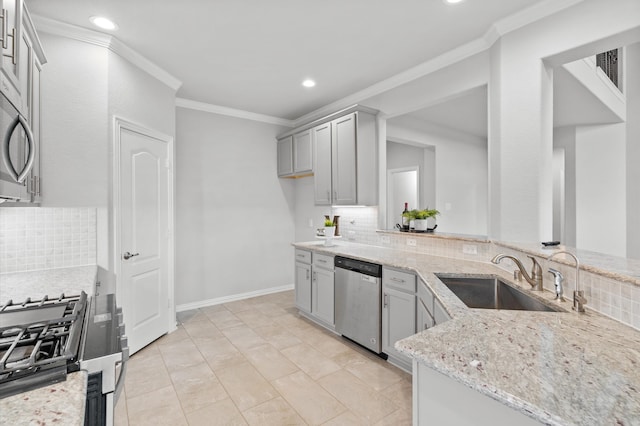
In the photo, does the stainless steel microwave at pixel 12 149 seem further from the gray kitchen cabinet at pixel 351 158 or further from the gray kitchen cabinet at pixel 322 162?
the gray kitchen cabinet at pixel 322 162

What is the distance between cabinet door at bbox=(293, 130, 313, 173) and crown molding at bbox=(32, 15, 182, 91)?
1.93 metres

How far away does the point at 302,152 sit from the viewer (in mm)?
4430

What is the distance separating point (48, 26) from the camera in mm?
2365

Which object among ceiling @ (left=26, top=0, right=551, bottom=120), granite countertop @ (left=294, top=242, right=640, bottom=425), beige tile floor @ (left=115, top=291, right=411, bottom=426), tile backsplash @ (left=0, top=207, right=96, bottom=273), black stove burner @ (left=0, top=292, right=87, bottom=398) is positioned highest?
ceiling @ (left=26, top=0, right=551, bottom=120)

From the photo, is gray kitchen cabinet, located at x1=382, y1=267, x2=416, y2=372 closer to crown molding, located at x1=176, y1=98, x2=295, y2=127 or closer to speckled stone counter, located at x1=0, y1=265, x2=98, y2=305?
speckled stone counter, located at x1=0, y1=265, x2=98, y2=305

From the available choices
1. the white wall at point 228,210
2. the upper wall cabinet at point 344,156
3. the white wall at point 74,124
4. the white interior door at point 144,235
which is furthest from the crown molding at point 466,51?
the white wall at point 74,124

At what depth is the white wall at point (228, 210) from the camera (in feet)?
13.7


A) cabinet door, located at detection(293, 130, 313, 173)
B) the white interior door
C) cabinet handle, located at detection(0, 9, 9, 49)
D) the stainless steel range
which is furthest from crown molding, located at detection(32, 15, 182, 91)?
the stainless steel range

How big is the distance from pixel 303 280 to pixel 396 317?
4.80 feet

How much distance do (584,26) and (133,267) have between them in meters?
4.13

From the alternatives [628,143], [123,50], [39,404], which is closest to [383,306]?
[39,404]

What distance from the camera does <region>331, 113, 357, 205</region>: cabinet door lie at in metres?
3.62

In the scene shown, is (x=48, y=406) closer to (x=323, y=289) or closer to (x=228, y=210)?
(x=323, y=289)

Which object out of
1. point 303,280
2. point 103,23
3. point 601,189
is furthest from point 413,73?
point 601,189
